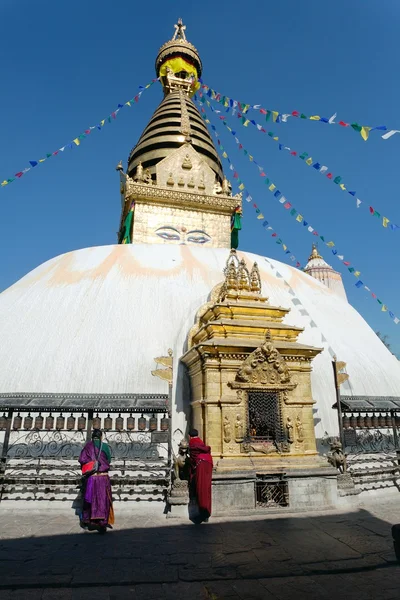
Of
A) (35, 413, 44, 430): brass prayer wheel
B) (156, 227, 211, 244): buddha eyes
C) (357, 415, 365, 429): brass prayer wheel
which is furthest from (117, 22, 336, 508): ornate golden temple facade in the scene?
(156, 227, 211, 244): buddha eyes

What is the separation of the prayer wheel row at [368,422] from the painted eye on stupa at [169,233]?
10.8 meters

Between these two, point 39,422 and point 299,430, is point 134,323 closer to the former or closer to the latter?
point 39,422

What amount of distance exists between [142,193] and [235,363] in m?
11.7

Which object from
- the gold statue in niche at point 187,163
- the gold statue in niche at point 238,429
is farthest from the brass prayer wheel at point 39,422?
the gold statue in niche at point 187,163

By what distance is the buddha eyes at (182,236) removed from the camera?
16125 mm

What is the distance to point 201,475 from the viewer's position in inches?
210

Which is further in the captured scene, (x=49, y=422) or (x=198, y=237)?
(x=198, y=237)

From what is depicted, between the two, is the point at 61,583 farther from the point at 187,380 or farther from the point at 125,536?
the point at 187,380

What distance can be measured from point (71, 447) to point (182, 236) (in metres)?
11.0

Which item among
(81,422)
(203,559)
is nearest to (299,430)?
(203,559)

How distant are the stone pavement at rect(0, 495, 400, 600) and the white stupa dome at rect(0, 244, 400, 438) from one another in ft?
9.47

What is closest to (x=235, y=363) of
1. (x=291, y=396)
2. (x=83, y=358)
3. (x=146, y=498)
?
(x=291, y=396)

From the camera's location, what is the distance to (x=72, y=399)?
21.2 feet

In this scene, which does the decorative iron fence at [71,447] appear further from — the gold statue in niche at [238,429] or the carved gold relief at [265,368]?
the carved gold relief at [265,368]
